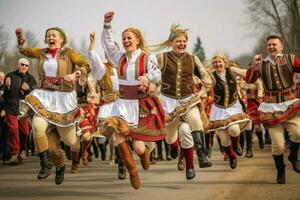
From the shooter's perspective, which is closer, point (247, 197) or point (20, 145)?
point (247, 197)

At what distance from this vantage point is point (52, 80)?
25.3ft

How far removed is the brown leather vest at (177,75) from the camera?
328 inches

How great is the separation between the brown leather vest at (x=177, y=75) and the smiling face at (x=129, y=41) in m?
1.17

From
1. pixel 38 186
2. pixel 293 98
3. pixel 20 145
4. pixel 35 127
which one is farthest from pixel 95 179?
pixel 20 145

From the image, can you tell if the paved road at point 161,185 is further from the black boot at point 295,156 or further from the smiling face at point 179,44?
the smiling face at point 179,44

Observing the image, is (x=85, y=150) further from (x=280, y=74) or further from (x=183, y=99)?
(x=280, y=74)

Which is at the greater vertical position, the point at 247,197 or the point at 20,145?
the point at 20,145

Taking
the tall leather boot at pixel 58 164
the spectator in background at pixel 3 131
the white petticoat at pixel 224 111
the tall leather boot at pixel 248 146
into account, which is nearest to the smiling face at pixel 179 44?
the white petticoat at pixel 224 111

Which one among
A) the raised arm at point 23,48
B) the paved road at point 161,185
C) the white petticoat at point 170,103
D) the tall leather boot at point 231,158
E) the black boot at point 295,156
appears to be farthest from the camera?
the tall leather boot at point 231,158

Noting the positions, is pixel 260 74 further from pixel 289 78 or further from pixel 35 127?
pixel 35 127

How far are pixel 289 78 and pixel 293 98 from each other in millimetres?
284

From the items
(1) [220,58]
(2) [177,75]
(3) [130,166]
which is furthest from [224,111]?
(3) [130,166]

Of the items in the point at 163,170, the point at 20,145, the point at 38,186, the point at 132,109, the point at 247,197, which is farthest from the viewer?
the point at 20,145

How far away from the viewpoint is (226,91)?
1047cm
